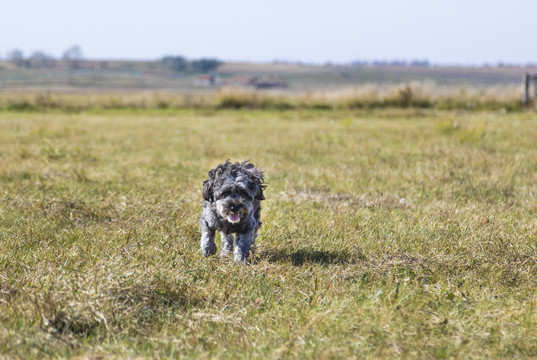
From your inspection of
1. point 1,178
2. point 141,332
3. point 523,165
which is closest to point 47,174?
point 1,178

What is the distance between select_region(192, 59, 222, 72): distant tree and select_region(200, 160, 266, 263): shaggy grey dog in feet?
588

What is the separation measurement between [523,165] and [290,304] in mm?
8807

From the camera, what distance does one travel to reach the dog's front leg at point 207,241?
19.9 ft

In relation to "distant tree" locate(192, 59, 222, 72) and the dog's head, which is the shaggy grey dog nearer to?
the dog's head

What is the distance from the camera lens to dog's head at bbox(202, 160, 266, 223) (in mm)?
5582

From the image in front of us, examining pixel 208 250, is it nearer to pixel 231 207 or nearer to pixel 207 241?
pixel 207 241

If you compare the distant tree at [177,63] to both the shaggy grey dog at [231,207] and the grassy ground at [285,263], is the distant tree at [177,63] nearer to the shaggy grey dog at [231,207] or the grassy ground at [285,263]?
the grassy ground at [285,263]

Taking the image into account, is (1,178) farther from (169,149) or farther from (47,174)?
(169,149)

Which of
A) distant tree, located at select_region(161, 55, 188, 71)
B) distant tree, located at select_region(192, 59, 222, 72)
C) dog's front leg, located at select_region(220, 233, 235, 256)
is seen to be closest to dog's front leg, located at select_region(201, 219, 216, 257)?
dog's front leg, located at select_region(220, 233, 235, 256)

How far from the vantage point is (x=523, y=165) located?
11.7 meters

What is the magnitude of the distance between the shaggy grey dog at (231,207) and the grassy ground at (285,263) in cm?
29

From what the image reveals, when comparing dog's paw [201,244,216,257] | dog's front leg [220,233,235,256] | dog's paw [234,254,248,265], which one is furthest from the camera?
dog's front leg [220,233,235,256]

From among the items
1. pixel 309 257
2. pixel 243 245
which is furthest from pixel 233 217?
pixel 309 257

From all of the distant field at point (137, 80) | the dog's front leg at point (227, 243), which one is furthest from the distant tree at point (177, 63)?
the dog's front leg at point (227, 243)
